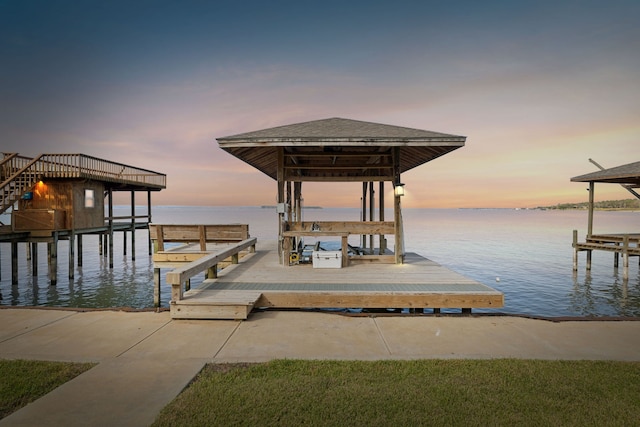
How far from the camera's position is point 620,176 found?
1684 cm

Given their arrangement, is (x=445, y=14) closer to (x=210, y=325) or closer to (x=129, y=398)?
(x=210, y=325)

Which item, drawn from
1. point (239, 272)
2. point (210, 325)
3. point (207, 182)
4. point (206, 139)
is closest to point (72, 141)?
point (206, 139)

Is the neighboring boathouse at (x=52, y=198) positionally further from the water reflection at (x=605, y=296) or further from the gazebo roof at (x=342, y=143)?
the water reflection at (x=605, y=296)

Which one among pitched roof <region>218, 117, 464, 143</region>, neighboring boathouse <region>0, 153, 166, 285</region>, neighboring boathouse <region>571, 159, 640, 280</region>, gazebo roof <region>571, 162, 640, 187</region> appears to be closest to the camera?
pitched roof <region>218, 117, 464, 143</region>

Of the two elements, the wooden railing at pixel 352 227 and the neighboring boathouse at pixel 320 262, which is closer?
the neighboring boathouse at pixel 320 262

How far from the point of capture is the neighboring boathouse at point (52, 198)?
56.8ft

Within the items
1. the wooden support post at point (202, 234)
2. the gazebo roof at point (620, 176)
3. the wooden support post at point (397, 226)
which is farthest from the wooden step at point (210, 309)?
the gazebo roof at point (620, 176)

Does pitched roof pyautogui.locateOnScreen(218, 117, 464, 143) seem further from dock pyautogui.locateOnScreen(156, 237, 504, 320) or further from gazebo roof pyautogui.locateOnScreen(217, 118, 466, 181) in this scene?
dock pyautogui.locateOnScreen(156, 237, 504, 320)

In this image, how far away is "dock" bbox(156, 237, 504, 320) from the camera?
677 centimetres

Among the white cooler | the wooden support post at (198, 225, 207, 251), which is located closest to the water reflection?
the white cooler

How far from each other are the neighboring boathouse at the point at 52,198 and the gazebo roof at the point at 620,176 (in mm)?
27092

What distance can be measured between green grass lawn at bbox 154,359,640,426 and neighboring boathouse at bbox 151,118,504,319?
2696 millimetres

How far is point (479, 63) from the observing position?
2048cm

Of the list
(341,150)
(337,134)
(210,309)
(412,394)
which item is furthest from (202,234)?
(412,394)
